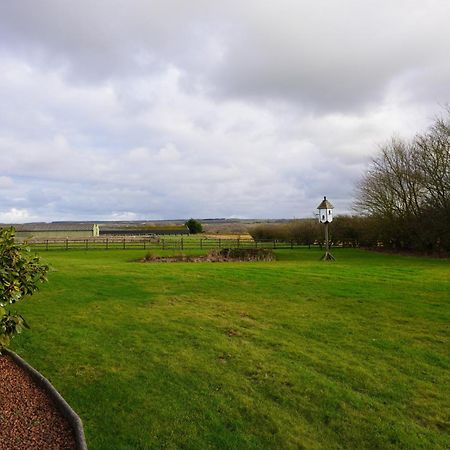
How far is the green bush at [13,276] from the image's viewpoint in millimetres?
5070

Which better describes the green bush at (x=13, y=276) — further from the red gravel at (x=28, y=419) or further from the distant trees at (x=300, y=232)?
the distant trees at (x=300, y=232)

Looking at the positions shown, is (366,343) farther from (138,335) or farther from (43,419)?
(43,419)

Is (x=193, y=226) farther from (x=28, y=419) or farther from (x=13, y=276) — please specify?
(x=28, y=419)

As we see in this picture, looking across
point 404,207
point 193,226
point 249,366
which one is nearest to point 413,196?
point 404,207

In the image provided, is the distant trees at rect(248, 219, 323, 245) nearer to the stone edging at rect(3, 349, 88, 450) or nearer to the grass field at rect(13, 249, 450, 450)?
the grass field at rect(13, 249, 450, 450)

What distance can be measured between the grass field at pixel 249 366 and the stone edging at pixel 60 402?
0.20m

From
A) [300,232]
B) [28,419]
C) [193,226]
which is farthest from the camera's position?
[193,226]

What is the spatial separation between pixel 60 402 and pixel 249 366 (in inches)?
→ 119

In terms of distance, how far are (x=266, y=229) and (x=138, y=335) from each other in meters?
46.9

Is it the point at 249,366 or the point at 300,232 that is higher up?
the point at 300,232

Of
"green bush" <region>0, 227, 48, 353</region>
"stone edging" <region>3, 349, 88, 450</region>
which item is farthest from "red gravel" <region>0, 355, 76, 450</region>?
"green bush" <region>0, 227, 48, 353</region>

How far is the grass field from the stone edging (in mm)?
204

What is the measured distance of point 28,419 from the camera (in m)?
5.00

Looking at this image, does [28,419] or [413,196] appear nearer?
[28,419]
